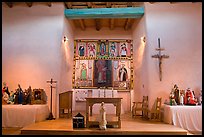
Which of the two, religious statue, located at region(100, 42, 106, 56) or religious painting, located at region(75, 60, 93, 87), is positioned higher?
religious statue, located at region(100, 42, 106, 56)

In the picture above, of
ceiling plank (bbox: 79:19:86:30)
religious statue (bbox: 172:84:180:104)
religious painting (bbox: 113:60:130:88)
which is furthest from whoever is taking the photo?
religious painting (bbox: 113:60:130:88)

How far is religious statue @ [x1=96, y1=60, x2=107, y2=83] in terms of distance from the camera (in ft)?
36.5

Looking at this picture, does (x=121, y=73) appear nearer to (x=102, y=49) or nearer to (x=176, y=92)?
(x=102, y=49)

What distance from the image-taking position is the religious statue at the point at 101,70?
11.1 m

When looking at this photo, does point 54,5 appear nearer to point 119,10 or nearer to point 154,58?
point 119,10

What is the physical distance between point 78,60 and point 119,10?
10.9 feet

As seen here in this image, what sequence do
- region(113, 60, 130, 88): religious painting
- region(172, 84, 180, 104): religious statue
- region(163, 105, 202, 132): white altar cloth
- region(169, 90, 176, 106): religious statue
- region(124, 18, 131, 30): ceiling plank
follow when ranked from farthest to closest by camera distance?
region(113, 60, 130, 88): religious painting
region(124, 18, 131, 30): ceiling plank
region(172, 84, 180, 104): religious statue
region(169, 90, 176, 106): religious statue
region(163, 105, 202, 132): white altar cloth

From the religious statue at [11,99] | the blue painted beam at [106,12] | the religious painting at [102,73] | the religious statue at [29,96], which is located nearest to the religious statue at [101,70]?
the religious painting at [102,73]

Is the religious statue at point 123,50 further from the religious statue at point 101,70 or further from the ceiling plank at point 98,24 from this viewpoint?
the ceiling plank at point 98,24

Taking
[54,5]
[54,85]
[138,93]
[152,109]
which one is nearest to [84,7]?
[54,5]

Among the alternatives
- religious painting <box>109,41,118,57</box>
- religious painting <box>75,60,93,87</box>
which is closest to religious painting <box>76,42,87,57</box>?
religious painting <box>75,60,93,87</box>

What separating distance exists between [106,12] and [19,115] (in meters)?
4.47

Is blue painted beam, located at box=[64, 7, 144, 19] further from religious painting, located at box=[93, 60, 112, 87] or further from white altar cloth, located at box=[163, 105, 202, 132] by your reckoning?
white altar cloth, located at box=[163, 105, 202, 132]

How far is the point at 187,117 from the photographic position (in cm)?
682
